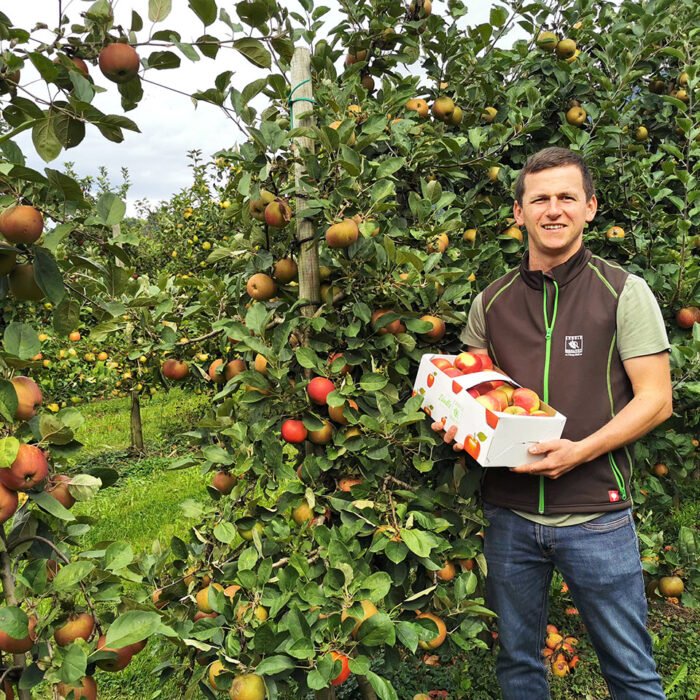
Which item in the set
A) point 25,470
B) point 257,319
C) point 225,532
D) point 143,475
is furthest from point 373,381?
point 143,475

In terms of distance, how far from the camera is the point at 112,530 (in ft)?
14.7

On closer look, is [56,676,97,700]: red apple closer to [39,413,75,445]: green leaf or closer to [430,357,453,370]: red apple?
[39,413,75,445]: green leaf

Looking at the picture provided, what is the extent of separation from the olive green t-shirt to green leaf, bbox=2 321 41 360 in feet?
4.86

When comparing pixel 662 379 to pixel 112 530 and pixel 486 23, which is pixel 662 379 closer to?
pixel 486 23

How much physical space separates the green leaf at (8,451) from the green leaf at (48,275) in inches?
10.6

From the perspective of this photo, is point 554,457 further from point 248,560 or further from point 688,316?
point 688,316

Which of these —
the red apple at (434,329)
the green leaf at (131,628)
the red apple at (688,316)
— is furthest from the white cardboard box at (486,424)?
the red apple at (688,316)

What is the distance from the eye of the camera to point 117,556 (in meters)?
1.12

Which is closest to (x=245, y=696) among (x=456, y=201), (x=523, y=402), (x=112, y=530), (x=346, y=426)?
(x=346, y=426)

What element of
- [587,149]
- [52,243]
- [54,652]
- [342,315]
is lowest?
[54,652]

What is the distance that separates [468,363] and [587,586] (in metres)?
0.76

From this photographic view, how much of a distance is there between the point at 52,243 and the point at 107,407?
30.8 ft

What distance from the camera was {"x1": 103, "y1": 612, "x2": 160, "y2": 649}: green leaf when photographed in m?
0.99

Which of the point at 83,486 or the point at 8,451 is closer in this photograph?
the point at 8,451
